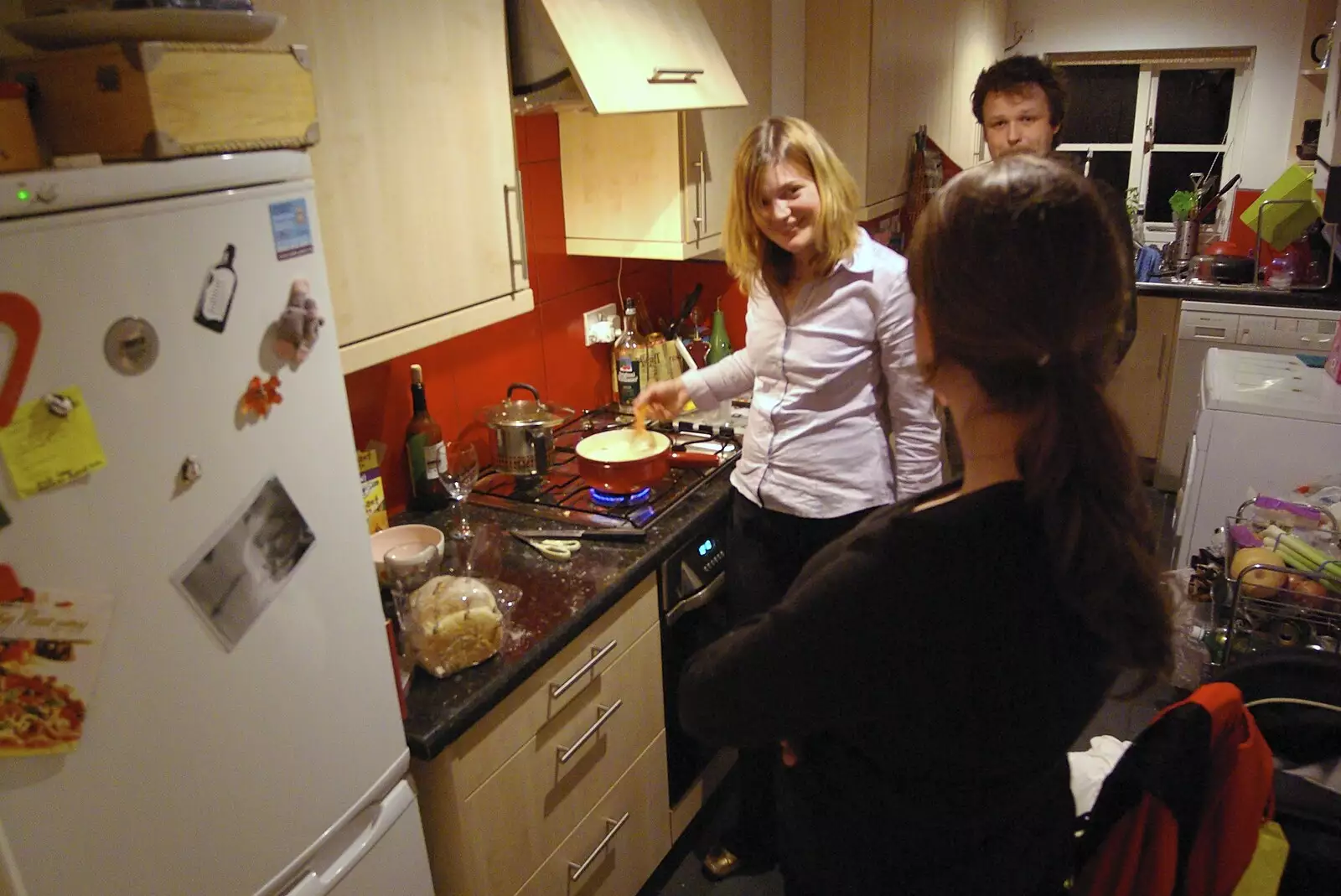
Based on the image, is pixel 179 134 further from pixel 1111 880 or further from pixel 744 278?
pixel 1111 880

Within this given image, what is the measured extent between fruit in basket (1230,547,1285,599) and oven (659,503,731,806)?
103 cm

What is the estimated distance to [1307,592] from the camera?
181cm

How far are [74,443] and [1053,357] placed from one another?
85 cm

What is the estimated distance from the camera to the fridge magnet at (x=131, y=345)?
2.69 ft

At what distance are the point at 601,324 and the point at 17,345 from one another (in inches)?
73.1

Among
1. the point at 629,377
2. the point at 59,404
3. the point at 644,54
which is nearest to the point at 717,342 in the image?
the point at 629,377

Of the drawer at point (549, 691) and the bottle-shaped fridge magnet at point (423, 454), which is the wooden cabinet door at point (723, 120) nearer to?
the bottle-shaped fridge magnet at point (423, 454)

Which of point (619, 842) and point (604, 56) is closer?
point (604, 56)

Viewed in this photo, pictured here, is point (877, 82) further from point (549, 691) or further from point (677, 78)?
point (549, 691)

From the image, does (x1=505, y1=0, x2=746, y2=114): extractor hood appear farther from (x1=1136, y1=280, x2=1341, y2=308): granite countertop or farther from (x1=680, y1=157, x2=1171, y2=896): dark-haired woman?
(x1=1136, y1=280, x2=1341, y2=308): granite countertop

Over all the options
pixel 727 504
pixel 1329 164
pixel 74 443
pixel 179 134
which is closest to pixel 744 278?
pixel 727 504

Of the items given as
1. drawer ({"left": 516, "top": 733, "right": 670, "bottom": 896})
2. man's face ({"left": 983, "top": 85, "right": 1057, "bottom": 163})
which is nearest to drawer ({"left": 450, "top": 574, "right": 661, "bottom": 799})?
drawer ({"left": 516, "top": 733, "right": 670, "bottom": 896})

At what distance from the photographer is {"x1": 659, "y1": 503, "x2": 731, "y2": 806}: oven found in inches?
74.6

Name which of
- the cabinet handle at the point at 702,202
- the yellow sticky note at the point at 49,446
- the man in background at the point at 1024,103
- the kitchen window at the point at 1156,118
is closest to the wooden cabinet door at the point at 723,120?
the cabinet handle at the point at 702,202
